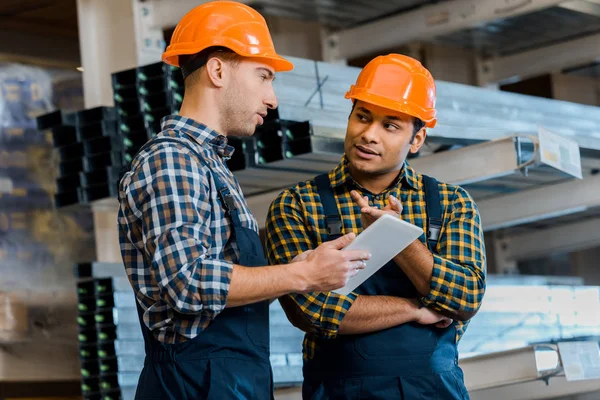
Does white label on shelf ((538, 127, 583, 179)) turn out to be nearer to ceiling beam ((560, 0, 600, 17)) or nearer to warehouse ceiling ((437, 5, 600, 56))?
ceiling beam ((560, 0, 600, 17))

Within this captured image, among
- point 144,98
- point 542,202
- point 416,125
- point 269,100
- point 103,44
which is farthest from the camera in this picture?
point 103,44

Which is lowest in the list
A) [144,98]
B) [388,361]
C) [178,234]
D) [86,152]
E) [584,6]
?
[388,361]

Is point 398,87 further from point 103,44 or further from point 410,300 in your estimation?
point 103,44

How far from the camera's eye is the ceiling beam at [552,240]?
8.47 m

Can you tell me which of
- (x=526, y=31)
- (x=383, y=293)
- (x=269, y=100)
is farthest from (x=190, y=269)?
(x=526, y=31)

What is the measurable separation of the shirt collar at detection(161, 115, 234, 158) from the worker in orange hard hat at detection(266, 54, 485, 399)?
0.47 meters

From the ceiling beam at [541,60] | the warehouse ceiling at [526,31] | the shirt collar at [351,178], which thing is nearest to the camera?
the shirt collar at [351,178]

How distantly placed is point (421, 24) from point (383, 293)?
3.99 meters

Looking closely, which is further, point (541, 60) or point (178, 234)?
point (541, 60)

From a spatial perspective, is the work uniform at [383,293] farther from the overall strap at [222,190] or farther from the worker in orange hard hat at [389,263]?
the overall strap at [222,190]

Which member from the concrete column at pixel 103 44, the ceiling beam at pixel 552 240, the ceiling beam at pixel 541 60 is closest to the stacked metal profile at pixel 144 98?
the concrete column at pixel 103 44

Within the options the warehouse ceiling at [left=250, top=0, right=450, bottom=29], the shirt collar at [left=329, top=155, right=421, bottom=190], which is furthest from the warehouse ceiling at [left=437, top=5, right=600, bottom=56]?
the shirt collar at [left=329, top=155, right=421, bottom=190]

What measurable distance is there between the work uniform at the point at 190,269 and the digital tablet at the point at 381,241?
0.30 m

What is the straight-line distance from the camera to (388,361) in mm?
3152
